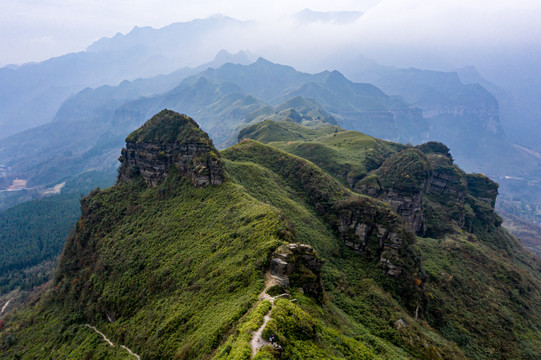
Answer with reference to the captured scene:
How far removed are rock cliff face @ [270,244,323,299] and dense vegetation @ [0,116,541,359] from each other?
1.81 meters

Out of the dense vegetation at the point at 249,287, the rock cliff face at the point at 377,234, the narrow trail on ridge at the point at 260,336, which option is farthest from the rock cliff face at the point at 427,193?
the narrow trail on ridge at the point at 260,336

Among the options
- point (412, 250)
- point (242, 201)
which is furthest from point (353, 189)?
point (242, 201)

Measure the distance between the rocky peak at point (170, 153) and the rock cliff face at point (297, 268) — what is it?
34.6 metres

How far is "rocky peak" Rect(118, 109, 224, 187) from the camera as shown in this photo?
2773 inches

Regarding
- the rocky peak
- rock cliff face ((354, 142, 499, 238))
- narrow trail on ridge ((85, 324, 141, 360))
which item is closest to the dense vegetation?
narrow trail on ridge ((85, 324, 141, 360))

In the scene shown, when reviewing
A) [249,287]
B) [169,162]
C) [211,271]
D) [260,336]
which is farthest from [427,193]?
[260,336]

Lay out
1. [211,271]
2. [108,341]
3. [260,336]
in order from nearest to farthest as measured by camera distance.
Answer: [260,336] → [211,271] → [108,341]

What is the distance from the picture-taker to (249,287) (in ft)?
125

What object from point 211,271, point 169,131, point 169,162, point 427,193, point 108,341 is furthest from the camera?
point 427,193

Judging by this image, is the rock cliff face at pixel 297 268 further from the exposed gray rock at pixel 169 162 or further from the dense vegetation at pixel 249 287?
the exposed gray rock at pixel 169 162

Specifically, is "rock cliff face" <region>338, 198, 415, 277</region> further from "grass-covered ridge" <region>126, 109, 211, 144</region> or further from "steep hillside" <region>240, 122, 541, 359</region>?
"grass-covered ridge" <region>126, 109, 211, 144</region>

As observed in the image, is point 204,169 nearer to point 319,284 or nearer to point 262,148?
point 319,284

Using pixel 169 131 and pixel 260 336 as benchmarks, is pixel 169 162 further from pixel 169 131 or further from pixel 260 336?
pixel 260 336

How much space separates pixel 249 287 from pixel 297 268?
7591 mm
